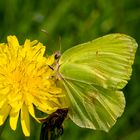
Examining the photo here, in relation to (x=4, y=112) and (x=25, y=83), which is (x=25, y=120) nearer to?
(x=4, y=112)

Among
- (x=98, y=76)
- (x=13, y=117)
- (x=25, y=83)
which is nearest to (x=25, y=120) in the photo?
(x=13, y=117)

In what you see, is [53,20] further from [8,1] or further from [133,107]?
[133,107]

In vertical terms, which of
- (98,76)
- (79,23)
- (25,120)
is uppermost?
(25,120)

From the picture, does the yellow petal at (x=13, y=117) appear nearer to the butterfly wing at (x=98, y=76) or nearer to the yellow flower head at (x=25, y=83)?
the yellow flower head at (x=25, y=83)

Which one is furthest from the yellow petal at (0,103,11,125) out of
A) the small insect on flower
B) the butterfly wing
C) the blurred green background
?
the blurred green background

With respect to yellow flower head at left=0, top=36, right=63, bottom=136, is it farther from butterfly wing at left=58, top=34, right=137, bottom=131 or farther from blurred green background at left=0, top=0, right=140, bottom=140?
blurred green background at left=0, top=0, right=140, bottom=140

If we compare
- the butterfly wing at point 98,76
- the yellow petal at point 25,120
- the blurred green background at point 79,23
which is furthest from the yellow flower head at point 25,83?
the blurred green background at point 79,23
